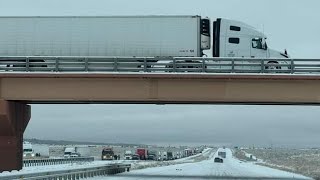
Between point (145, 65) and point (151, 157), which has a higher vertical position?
point (145, 65)

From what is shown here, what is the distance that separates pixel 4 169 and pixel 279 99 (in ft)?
50.2

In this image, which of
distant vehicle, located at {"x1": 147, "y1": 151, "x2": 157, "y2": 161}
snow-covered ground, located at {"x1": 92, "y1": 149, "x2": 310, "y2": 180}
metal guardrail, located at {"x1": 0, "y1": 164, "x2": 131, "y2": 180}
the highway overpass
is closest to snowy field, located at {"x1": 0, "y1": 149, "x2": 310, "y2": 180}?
snow-covered ground, located at {"x1": 92, "y1": 149, "x2": 310, "y2": 180}

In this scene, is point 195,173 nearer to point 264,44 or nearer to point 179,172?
point 179,172

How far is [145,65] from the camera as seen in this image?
32000 mm

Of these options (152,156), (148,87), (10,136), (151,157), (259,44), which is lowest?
(151,157)

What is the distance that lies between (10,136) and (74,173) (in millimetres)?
4755

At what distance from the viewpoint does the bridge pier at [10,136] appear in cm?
3168

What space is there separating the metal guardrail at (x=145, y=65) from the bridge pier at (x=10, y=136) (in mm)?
2308

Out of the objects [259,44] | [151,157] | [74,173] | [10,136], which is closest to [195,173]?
[259,44]

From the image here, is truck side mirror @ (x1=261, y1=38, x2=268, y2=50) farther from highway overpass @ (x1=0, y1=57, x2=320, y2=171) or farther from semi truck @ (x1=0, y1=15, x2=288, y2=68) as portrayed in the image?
highway overpass @ (x1=0, y1=57, x2=320, y2=171)

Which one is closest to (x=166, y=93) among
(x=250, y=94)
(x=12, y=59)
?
(x=250, y=94)

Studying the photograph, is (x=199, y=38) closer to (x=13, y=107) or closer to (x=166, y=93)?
(x=166, y=93)

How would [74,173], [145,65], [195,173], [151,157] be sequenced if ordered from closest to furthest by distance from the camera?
1. [145,65]
2. [74,173]
3. [195,173]
4. [151,157]

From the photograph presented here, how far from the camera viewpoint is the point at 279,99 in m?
31.5
